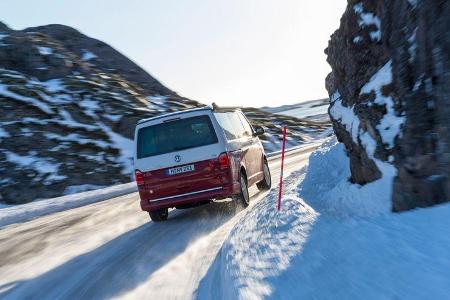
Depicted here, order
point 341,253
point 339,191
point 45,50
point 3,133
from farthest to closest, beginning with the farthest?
1. point 45,50
2. point 3,133
3. point 339,191
4. point 341,253

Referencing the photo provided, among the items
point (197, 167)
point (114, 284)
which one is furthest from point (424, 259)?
point (197, 167)

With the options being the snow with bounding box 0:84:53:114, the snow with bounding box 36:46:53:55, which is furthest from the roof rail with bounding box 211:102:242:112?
the snow with bounding box 36:46:53:55

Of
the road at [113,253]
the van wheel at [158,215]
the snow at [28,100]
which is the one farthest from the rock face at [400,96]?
the snow at [28,100]

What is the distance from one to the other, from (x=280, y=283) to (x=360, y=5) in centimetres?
451

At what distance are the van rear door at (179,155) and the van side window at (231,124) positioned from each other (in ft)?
1.54

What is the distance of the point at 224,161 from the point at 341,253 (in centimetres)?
560

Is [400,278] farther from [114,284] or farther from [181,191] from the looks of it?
[181,191]

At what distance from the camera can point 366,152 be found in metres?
6.78

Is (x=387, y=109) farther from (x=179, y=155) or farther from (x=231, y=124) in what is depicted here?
(x=231, y=124)

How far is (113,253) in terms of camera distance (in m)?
7.93

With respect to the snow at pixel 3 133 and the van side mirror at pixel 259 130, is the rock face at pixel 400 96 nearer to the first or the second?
the van side mirror at pixel 259 130

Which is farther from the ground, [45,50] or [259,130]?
[45,50]

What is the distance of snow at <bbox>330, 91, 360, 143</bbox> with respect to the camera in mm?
7419

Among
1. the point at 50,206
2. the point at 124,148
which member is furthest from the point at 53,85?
the point at 50,206
